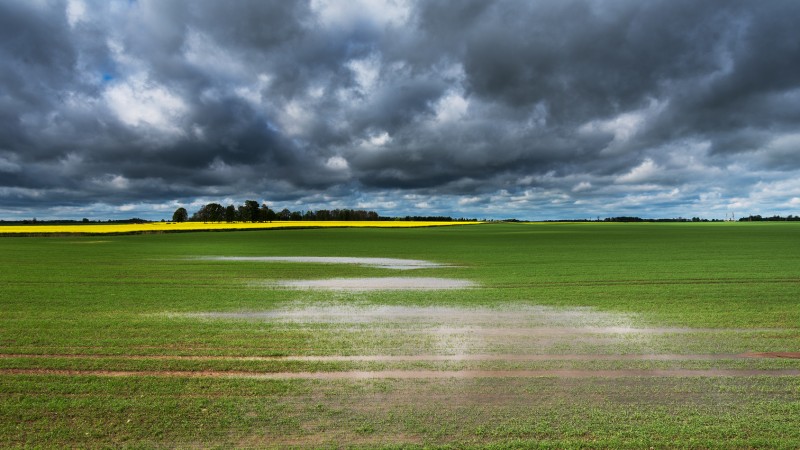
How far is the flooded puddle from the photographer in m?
18.3

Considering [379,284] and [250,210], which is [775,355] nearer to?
[379,284]

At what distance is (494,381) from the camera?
7676mm

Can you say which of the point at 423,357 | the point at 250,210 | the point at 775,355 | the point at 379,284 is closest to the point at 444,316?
the point at 423,357

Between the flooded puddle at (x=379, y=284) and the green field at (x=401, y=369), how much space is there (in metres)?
1.97

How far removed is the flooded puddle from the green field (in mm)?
1970

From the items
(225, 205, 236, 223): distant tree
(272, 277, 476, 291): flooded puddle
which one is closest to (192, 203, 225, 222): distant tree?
(225, 205, 236, 223): distant tree

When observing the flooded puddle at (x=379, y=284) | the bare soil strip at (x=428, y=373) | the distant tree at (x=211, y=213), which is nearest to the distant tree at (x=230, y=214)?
the distant tree at (x=211, y=213)

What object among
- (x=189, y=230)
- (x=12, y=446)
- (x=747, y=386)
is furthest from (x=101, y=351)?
(x=189, y=230)

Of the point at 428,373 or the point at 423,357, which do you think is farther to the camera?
the point at 423,357

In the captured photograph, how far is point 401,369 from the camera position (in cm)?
825

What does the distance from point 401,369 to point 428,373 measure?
1.69 ft

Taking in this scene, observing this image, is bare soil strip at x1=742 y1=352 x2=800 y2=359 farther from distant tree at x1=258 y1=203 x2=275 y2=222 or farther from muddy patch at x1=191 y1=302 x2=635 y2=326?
distant tree at x1=258 y1=203 x2=275 y2=222

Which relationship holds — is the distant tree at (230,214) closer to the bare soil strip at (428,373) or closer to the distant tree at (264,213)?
the distant tree at (264,213)

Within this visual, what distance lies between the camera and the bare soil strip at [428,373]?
7.87m
